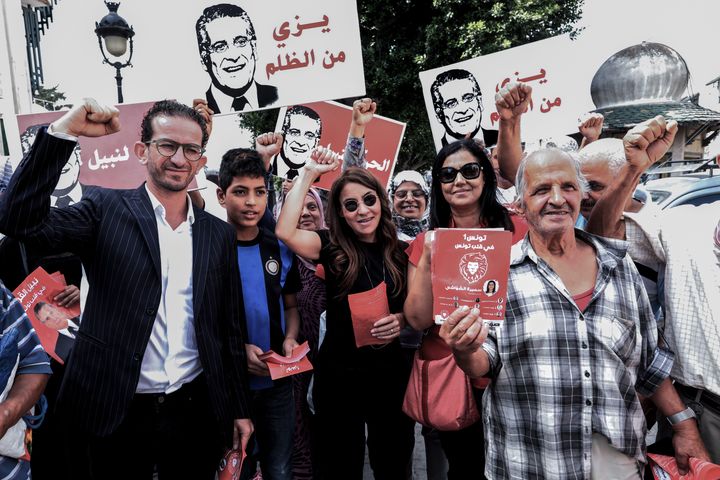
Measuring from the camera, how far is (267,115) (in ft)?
49.5

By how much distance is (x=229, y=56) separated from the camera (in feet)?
11.5

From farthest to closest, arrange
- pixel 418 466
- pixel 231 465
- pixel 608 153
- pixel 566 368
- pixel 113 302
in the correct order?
pixel 418 466 → pixel 608 153 → pixel 231 465 → pixel 113 302 → pixel 566 368

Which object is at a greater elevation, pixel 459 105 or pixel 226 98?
pixel 226 98

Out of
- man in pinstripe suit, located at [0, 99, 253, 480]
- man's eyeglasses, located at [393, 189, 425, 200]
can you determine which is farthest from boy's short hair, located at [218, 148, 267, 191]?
man's eyeglasses, located at [393, 189, 425, 200]

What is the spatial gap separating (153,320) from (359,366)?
3.29ft

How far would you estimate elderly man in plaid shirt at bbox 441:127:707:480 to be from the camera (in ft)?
5.09

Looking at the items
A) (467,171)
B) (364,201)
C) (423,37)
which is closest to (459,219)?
(467,171)

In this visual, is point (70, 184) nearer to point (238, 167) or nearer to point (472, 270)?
point (238, 167)

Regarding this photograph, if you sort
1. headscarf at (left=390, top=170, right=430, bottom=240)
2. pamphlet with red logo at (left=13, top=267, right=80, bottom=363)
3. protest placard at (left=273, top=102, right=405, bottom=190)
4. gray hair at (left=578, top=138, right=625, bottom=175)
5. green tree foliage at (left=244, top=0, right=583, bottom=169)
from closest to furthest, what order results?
1. gray hair at (left=578, top=138, right=625, bottom=175)
2. pamphlet with red logo at (left=13, top=267, right=80, bottom=363)
3. headscarf at (left=390, top=170, right=430, bottom=240)
4. protest placard at (left=273, top=102, right=405, bottom=190)
5. green tree foliage at (left=244, top=0, right=583, bottom=169)

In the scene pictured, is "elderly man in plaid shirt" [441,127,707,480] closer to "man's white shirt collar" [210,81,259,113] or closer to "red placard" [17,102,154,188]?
"man's white shirt collar" [210,81,259,113]

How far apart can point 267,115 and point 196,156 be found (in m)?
13.9

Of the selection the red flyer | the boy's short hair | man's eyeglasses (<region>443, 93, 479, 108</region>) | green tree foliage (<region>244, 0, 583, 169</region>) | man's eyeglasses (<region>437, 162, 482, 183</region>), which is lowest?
the red flyer

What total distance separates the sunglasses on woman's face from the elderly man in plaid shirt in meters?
0.92

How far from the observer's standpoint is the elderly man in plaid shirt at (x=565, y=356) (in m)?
1.55
